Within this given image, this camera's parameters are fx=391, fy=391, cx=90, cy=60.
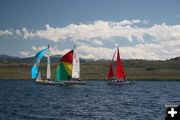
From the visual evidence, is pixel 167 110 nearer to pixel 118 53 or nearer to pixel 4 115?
pixel 4 115

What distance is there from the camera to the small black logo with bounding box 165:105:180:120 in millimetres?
15719

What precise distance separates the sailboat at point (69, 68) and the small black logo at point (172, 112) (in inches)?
4121

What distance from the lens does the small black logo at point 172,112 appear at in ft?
51.6

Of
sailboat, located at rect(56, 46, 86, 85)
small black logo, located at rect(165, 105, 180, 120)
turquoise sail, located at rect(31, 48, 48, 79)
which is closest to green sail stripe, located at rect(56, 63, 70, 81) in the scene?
sailboat, located at rect(56, 46, 86, 85)

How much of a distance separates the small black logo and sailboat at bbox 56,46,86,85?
104678 millimetres

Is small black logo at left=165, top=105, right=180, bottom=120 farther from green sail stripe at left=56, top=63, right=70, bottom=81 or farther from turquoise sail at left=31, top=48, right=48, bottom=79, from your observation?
turquoise sail at left=31, top=48, right=48, bottom=79

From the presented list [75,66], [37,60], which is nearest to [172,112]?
[75,66]

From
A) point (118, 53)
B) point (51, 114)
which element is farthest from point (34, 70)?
point (51, 114)

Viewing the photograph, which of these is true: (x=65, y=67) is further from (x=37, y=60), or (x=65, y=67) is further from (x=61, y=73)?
(x=37, y=60)

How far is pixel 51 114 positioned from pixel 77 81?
82.5 meters

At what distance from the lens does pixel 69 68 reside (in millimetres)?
125312

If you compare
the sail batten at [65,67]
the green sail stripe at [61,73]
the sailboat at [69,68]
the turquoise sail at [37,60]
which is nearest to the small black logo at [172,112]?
the sailboat at [69,68]

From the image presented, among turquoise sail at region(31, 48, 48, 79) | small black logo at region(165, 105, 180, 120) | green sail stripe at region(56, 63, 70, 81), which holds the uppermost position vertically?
turquoise sail at region(31, 48, 48, 79)

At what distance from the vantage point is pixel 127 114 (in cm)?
5062
